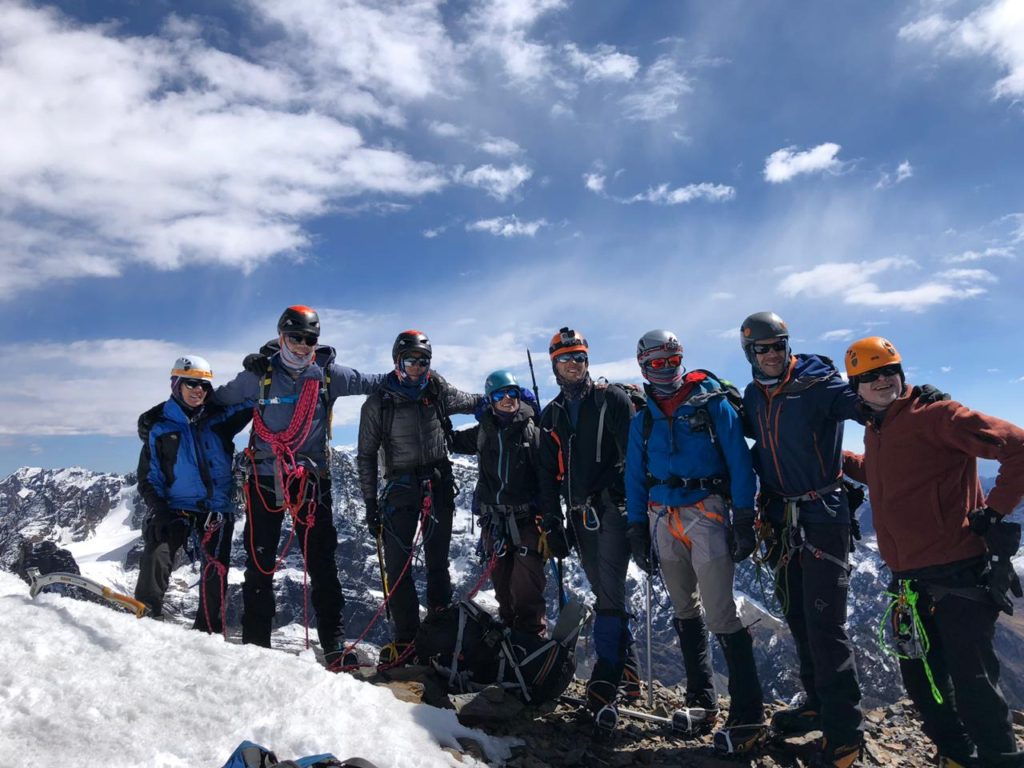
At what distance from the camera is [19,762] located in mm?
4094

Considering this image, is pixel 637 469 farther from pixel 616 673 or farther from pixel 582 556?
pixel 616 673

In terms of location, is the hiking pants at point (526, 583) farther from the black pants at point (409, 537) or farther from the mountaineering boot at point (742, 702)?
the mountaineering boot at point (742, 702)

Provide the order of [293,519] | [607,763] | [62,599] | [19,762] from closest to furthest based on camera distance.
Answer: [19,762]
[62,599]
[607,763]
[293,519]

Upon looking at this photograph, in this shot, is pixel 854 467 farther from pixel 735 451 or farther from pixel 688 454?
pixel 688 454

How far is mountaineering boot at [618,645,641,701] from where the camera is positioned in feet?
30.4

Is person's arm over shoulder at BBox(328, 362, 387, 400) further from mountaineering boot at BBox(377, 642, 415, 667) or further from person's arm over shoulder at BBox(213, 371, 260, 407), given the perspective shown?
mountaineering boot at BBox(377, 642, 415, 667)

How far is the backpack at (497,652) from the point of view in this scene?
8.06 metres

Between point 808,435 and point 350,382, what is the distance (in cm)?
646

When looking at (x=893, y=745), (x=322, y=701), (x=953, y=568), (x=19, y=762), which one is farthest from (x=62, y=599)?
(x=893, y=745)

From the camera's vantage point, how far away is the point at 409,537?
955 cm

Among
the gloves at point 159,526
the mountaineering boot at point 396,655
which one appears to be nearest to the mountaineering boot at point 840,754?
the mountaineering boot at point 396,655

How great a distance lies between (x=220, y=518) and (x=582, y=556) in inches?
208

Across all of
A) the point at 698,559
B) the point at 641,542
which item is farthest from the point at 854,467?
the point at 641,542

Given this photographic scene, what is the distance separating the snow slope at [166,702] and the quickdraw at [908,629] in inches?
165
